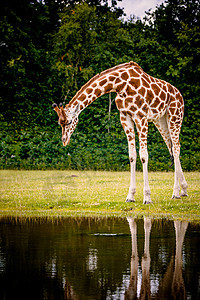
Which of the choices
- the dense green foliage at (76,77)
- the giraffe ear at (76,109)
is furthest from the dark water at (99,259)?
the dense green foliage at (76,77)

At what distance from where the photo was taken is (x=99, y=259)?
600cm

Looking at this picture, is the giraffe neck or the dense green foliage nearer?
the giraffe neck

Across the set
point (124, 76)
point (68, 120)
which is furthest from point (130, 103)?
point (68, 120)

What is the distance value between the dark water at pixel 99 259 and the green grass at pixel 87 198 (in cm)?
115

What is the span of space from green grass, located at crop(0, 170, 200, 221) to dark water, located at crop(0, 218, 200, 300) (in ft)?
3.77

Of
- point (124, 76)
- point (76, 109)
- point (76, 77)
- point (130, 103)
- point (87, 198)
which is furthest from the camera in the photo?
point (76, 77)

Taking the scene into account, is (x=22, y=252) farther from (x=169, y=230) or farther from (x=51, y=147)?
(x=51, y=147)

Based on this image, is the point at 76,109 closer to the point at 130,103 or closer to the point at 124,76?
the point at 130,103

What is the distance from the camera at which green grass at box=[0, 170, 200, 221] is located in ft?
34.0

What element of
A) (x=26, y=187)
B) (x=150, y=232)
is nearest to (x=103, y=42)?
(x=26, y=187)

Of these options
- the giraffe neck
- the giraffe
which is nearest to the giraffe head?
the giraffe

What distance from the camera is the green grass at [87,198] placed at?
10367mm

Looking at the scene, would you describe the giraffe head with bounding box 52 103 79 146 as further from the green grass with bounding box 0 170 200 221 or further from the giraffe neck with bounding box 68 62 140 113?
the green grass with bounding box 0 170 200 221

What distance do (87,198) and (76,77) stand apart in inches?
527
